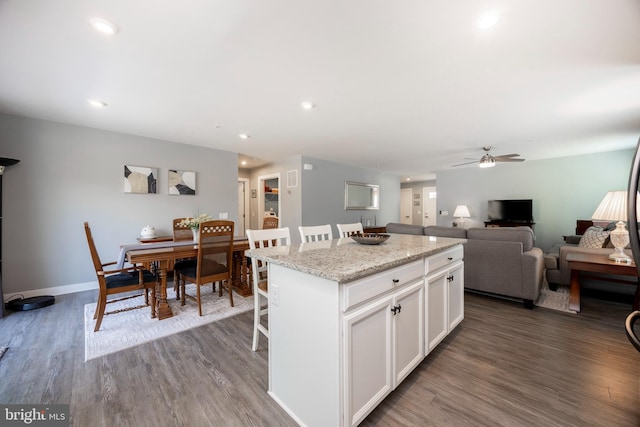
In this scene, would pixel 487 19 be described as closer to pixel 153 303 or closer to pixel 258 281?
pixel 258 281

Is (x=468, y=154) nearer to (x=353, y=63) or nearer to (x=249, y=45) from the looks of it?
(x=353, y=63)

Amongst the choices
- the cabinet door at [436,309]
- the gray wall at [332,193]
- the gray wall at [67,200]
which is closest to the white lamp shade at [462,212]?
the gray wall at [332,193]

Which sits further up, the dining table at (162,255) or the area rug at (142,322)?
the dining table at (162,255)

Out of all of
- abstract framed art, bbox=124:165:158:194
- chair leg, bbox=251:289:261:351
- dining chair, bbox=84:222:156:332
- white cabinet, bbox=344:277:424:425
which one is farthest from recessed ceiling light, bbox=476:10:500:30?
abstract framed art, bbox=124:165:158:194

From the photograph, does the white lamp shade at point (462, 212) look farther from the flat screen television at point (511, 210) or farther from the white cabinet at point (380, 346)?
the white cabinet at point (380, 346)

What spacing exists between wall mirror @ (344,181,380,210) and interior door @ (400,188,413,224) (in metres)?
3.07

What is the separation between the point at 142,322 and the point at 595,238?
20.0 feet

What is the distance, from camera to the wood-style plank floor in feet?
4.74

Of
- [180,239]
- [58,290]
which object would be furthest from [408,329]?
[58,290]

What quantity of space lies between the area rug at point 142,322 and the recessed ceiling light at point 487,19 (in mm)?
3287

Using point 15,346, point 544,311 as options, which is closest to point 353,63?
point 544,311

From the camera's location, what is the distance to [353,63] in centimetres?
205

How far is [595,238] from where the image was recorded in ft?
12.2

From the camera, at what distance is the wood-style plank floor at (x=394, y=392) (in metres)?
1.44
